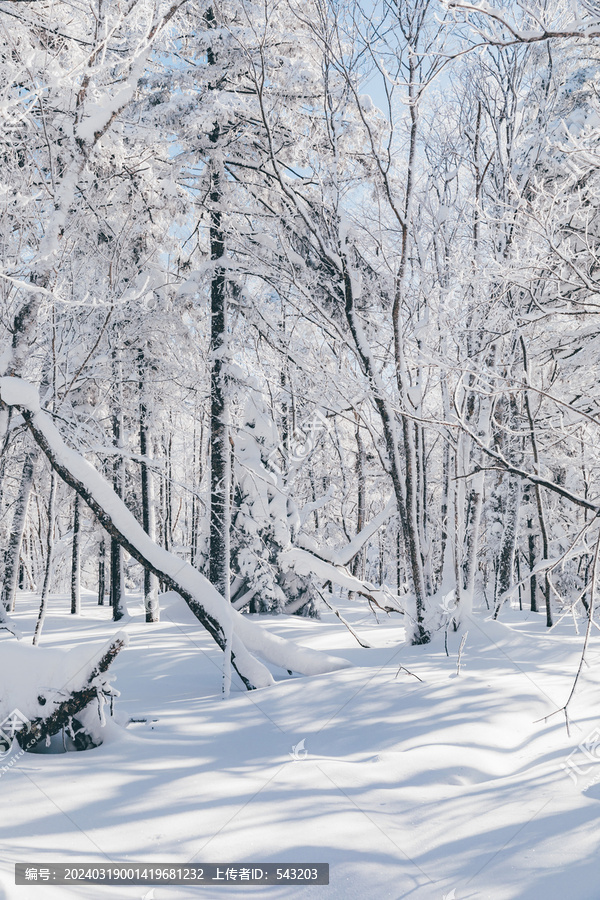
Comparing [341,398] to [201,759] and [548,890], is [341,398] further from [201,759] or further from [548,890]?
[548,890]

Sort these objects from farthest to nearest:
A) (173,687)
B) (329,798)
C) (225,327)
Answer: (225,327) → (173,687) → (329,798)

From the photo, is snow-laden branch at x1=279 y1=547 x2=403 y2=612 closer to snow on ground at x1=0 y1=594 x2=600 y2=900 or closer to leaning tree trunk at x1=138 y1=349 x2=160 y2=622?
snow on ground at x1=0 y1=594 x2=600 y2=900

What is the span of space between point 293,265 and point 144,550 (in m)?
4.79

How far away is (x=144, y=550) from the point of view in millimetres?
5461

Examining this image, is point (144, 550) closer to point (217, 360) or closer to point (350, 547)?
point (350, 547)

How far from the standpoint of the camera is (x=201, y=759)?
364 cm

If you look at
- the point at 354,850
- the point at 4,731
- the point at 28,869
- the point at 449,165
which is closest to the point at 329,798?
the point at 354,850

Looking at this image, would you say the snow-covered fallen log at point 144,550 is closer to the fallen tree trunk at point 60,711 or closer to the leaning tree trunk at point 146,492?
the fallen tree trunk at point 60,711

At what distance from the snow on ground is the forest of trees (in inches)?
35.7

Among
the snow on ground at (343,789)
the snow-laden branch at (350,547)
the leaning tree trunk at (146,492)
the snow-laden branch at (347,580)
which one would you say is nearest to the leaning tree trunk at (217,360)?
the snow-laden branch at (350,547)

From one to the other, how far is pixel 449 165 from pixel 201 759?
7.51m

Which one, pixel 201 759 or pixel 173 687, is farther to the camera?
pixel 173 687

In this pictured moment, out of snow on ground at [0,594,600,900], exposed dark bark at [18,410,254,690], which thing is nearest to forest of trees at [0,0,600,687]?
exposed dark bark at [18,410,254,690]

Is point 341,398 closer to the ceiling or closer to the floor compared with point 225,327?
closer to the floor
